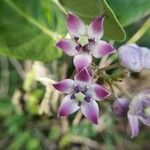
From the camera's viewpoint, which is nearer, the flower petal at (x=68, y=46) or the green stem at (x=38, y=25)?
the flower petal at (x=68, y=46)

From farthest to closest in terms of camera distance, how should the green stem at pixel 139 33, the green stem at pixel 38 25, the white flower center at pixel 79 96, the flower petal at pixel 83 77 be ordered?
the green stem at pixel 38 25 < the green stem at pixel 139 33 < the white flower center at pixel 79 96 < the flower petal at pixel 83 77

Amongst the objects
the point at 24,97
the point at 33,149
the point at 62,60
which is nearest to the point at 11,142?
the point at 33,149

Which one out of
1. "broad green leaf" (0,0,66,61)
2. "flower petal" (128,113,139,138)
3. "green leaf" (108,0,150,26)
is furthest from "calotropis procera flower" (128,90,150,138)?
"broad green leaf" (0,0,66,61)

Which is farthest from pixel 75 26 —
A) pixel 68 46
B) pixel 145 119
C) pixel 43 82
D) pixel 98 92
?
pixel 43 82

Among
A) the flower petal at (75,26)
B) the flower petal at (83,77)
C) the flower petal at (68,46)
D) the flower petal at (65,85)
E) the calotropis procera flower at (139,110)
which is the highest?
the flower petal at (75,26)

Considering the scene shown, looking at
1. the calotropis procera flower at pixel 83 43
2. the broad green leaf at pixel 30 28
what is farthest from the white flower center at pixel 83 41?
the broad green leaf at pixel 30 28

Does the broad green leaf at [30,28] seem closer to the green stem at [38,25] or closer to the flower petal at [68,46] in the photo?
the green stem at [38,25]
